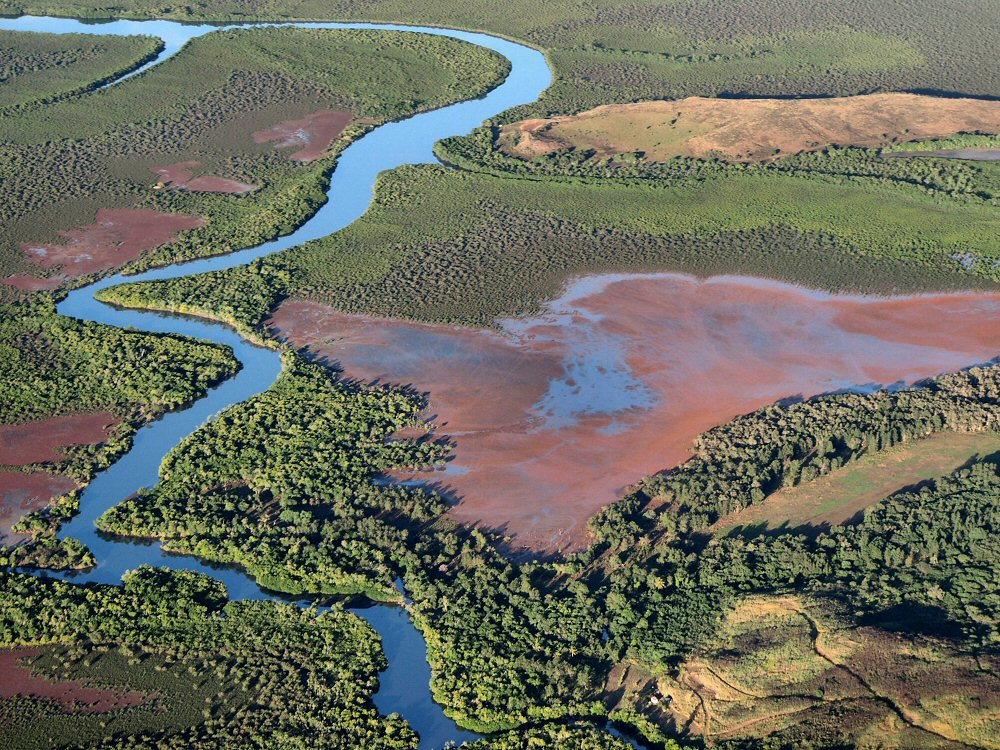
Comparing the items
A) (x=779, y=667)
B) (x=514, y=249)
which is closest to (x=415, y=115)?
(x=514, y=249)

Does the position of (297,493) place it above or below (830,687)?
above

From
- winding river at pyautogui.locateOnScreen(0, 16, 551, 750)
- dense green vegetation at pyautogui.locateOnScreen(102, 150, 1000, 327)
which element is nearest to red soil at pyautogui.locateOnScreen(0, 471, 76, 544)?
winding river at pyautogui.locateOnScreen(0, 16, 551, 750)

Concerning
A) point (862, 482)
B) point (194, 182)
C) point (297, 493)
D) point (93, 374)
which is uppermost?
point (194, 182)

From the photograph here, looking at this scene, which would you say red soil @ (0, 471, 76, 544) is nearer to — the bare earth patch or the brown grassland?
the brown grassland

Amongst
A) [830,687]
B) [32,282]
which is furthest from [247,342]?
[830,687]

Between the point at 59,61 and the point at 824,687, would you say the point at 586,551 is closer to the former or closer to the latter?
the point at 824,687

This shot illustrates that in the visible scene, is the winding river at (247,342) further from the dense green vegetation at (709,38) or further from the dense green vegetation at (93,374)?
the dense green vegetation at (709,38)
